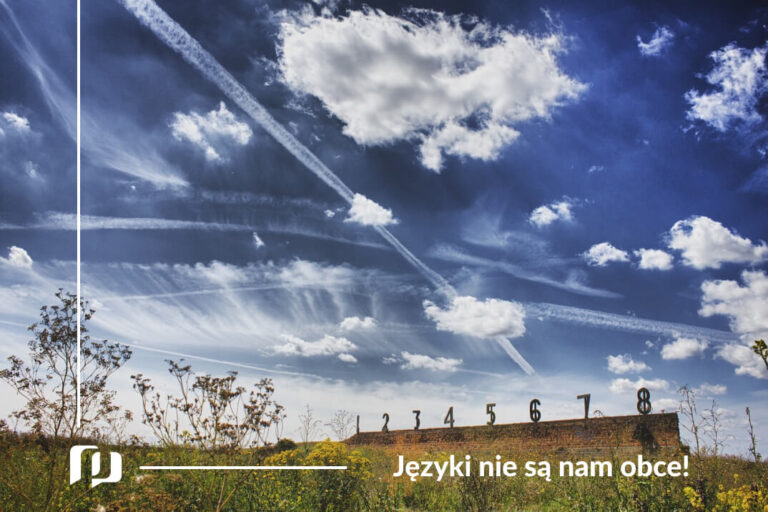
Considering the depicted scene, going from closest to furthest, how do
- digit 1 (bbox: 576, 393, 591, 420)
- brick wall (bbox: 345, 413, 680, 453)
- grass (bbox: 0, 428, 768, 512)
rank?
grass (bbox: 0, 428, 768, 512)
brick wall (bbox: 345, 413, 680, 453)
digit 1 (bbox: 576, 393, 591, 420)

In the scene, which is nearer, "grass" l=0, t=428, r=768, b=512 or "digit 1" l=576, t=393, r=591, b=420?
"grass" l=0, t=428, r=768, b=512

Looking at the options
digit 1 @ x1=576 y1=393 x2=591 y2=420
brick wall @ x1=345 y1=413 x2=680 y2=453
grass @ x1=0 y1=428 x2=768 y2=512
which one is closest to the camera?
grass @ x1=0 y1=428 x2=768 y2=512

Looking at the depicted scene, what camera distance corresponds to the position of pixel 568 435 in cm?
1408

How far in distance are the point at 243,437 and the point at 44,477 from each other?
378 centimetres

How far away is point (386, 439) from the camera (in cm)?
2247

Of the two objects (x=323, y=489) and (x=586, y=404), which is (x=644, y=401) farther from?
(x=323, y=489)

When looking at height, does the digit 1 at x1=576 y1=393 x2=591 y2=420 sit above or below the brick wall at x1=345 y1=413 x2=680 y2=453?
above

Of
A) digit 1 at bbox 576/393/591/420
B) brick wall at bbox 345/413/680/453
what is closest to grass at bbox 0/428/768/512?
brick wall at bbox 345/413/680/453

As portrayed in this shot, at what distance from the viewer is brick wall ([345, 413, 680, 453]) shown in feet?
39.5

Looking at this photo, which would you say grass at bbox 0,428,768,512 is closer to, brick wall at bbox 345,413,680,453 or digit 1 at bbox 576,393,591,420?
brick wall at bbox 345,413,680,453

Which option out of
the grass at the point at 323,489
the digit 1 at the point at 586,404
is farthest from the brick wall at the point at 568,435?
the grass at the point at 323,489

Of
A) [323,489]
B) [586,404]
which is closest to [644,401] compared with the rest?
[586,404]

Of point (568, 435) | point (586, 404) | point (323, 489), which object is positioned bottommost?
point (568, 435)

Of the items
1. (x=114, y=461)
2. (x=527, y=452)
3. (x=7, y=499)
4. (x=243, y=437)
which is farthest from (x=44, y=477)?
(x=527, y=452)
